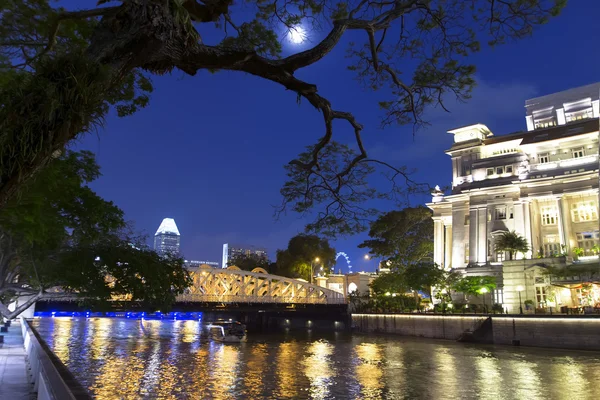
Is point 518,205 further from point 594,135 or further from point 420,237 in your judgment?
point 420,237

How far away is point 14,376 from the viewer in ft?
50.1

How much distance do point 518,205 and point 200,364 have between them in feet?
156

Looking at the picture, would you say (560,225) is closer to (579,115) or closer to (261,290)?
(579,115)

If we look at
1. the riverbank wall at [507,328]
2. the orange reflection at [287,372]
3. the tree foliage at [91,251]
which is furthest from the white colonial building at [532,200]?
the tree foliage at [91,251]

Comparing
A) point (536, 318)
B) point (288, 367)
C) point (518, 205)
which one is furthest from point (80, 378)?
point (518, 205)

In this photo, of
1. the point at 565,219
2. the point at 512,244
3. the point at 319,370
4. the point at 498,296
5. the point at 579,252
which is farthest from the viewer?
the point at 498,296

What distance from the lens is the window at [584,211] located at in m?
59.9

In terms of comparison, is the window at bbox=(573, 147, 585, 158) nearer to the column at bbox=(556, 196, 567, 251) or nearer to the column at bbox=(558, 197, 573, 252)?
the column at bbox=(558, 197, 573, 252)

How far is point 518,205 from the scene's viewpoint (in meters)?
64.0

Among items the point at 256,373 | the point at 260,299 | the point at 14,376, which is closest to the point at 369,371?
the point at 256,373

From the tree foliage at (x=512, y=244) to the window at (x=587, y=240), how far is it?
268 inches

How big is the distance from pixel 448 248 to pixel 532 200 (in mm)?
14755

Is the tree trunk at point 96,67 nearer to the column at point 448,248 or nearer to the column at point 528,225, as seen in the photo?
→ the column at point 528,225

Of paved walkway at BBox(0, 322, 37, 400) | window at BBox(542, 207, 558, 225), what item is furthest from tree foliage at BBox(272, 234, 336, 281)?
paved walkway at BBox(0, 322, 37, 400)
